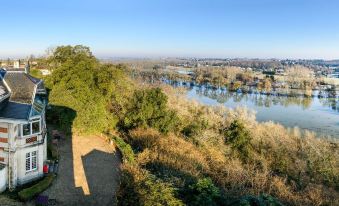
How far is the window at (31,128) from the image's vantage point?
49.8 ft

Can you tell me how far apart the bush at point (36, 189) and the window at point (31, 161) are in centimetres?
77

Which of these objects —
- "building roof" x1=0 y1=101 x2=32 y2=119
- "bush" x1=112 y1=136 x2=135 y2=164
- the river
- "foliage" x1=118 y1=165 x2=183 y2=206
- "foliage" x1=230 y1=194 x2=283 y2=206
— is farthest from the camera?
the river

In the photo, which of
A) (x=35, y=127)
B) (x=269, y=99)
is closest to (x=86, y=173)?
(x=35, y=127)

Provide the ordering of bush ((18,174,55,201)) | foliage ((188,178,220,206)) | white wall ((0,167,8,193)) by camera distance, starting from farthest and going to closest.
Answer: white wall ((0,167,8,193)) < bush ((18,174,55,201)) < foliage ((188,178,220,206))

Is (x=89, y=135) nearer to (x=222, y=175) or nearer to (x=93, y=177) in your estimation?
(x=93, y=177)

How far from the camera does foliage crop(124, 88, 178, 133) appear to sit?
2683cm

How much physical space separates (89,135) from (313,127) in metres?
36.0

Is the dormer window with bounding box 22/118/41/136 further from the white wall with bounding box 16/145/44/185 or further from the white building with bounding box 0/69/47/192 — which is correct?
the white wall with bounding box 16/145/44/185

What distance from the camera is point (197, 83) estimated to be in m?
111

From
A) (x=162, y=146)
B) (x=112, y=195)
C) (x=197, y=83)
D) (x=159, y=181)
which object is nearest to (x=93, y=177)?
(x=112, y=195)

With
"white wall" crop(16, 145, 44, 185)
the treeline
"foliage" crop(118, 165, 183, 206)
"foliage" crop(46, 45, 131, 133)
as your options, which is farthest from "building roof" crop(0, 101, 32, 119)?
"foliage" crop(46, 45, 131, 133)

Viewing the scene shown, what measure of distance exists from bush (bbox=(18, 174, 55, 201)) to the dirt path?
0.25 m

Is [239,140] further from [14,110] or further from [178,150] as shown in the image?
[14,110]

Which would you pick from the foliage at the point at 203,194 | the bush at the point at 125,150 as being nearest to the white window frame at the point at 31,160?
the bush at the point at 125,150
